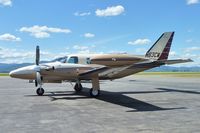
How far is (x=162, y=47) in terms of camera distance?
27.7 m

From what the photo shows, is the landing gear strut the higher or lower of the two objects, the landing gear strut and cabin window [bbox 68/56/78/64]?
the lower

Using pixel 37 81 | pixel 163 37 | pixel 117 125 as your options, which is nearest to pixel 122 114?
pixel 117 125

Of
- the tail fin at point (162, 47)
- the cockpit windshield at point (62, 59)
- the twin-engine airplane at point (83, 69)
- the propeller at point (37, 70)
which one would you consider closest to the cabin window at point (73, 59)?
the twin-engine airplane at point (83, 69)

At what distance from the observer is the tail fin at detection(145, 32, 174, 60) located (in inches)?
1081

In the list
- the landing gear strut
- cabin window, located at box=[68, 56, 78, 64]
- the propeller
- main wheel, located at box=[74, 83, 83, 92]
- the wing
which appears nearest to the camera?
the wing

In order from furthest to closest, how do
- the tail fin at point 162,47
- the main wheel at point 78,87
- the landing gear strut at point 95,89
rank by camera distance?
the tail fin at point 162,47 → the main wheel at point 78,87 → the landing gear strut at point 95,89

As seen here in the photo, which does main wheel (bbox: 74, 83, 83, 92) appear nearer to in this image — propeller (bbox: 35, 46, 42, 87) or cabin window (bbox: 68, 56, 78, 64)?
cabin window (bbox: 68, 56, 78, 64)

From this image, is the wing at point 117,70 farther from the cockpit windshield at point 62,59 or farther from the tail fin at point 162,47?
the tail fin at point 162,47

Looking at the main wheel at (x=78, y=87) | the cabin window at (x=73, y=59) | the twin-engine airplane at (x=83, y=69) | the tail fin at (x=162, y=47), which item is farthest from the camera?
the tail fin at (x=162, y=47)

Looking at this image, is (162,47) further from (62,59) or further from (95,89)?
(62,59)

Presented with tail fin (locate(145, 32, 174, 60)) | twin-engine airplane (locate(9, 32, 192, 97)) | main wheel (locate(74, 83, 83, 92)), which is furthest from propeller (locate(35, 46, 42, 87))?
tail fin (locate(145, 32, 174, 60))

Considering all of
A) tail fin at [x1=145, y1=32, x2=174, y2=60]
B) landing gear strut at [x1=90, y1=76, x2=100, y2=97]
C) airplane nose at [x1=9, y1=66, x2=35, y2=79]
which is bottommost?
landing gear strut at [x1=90, y1=76, x2=100, y2=97]

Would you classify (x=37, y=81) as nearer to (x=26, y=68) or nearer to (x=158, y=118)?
(x=26, y=68)

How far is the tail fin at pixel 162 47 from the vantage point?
27453 millimetres
